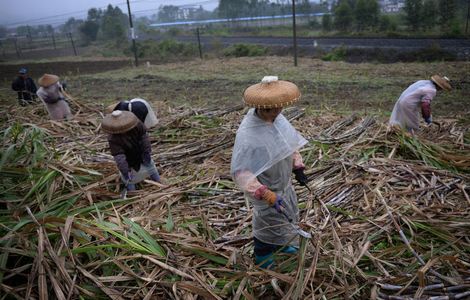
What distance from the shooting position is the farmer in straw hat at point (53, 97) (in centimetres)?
594

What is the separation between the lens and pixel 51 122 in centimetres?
570

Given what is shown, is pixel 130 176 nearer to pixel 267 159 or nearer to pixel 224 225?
pixel 224 225

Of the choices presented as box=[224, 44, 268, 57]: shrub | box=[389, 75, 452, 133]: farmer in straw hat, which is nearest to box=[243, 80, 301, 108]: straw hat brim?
box=[389, 75, 452, 133]: farmer in straw hat

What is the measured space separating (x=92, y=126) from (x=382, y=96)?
610 cm

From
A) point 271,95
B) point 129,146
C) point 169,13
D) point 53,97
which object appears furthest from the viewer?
point 169,13

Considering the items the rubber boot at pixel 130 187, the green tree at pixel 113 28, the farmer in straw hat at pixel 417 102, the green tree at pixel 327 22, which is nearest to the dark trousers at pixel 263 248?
the rubber boot at pixel 130 187

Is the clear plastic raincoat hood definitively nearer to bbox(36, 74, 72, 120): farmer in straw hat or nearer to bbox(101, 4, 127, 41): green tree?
bbox(36, 74, 72, 120): farmer in straw hat

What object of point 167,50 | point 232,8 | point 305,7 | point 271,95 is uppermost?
point 232,8

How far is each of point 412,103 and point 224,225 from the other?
295cm

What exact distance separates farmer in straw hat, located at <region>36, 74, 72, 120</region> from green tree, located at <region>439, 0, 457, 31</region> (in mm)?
17807

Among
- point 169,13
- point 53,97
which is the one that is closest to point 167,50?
point 53,97

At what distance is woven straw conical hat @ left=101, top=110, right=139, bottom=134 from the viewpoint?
3182 mm

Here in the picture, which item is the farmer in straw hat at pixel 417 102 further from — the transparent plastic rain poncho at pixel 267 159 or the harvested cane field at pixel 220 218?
the transparent plastic rain poncho at pixel 267 159

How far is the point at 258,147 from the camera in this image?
7.38ft
